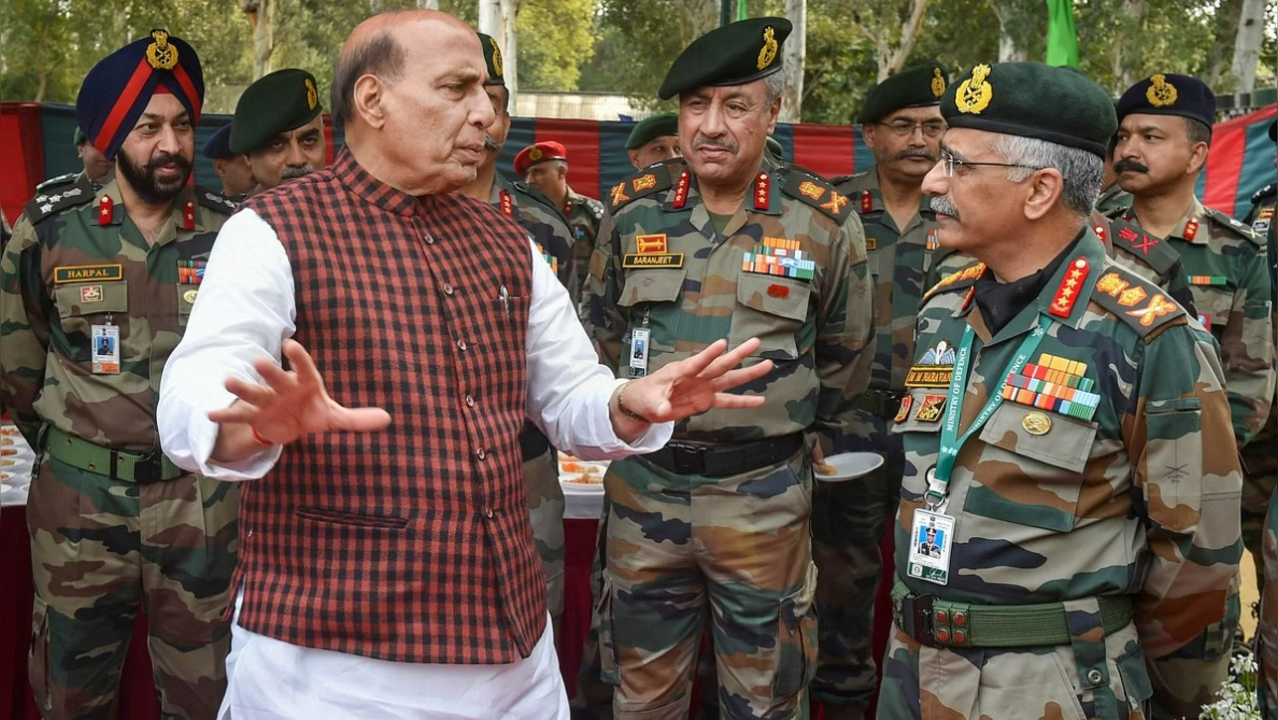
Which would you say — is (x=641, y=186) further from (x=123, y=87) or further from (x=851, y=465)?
(x=123, y=87)

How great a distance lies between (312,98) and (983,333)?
9.90ft

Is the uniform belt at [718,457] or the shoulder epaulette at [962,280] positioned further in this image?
the uniform belt at [718,457]

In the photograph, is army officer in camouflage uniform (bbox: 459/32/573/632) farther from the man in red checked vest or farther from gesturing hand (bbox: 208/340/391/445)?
gesturing hand (bbox: 208/340/391/445)

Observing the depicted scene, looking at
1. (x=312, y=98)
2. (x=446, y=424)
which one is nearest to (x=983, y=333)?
(x=446, y=424)

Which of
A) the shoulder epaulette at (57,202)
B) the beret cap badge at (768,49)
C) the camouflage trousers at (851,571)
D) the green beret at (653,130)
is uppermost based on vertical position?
the beret cap badge at (768,49)

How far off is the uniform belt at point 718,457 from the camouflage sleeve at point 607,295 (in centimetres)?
56

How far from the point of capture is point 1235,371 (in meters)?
4.60

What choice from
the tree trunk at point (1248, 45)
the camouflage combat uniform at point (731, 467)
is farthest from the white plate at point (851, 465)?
the tree trunk at point (1248, 45)

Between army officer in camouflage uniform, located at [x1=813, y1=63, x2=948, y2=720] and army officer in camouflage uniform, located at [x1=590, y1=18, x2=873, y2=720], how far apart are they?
2.11 ft

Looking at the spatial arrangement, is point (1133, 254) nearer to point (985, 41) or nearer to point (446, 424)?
point (446, 424)

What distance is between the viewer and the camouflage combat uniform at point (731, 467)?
371cm

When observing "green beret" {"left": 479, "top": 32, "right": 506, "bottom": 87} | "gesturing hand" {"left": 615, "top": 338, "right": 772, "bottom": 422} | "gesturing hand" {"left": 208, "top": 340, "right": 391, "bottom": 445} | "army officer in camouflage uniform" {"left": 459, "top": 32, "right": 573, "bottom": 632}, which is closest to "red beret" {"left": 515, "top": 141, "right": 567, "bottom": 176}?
"army officer in camouflage uniform" {"left": 459, "top": 32, "right": 573, "bottom": 632}

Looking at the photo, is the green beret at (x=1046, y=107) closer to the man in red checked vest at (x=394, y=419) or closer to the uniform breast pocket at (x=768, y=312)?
the man in red checked vest at (x=394, y=419)

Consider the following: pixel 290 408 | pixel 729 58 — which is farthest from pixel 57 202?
pixel 290 408
